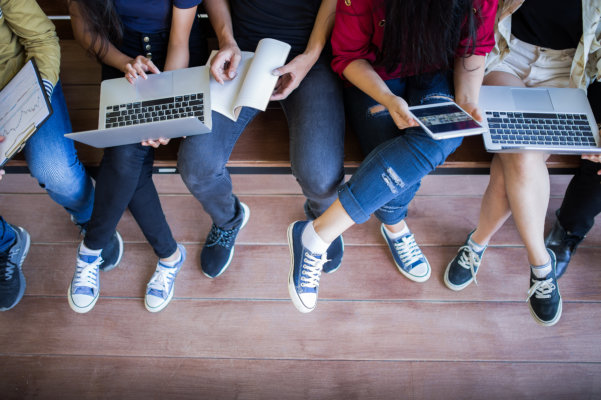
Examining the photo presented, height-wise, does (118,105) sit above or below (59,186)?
above

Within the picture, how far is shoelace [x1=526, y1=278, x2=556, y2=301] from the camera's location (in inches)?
51.2

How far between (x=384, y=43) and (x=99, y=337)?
1.32m

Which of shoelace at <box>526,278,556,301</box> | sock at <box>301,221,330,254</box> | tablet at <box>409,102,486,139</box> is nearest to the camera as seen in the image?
tablet at <box>409,102,486,139</box>

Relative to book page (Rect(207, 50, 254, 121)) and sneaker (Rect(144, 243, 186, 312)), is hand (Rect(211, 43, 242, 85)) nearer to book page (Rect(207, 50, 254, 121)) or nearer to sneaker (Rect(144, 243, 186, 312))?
book page (Rect(207, 50, 254, 121))

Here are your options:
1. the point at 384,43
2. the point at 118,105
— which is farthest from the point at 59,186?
the point at 384,43

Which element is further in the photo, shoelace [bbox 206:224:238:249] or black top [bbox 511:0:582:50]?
shoelace [bbox 206:224:238:249]

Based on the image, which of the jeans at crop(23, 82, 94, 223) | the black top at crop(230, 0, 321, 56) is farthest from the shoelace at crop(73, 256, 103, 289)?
the black top at crop(230, 0, 321, 56)

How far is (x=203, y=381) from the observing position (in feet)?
4.33

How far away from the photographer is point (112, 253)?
4.92 feet

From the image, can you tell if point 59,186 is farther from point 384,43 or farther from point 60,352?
point 384,43

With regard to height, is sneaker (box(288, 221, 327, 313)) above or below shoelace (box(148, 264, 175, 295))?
above

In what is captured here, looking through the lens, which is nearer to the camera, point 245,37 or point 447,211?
point 245,37

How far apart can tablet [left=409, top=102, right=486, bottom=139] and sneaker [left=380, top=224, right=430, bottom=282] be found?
21.9 inches

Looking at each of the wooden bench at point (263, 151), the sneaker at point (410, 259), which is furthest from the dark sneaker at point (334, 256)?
the wooden bench at point (263, 151)
